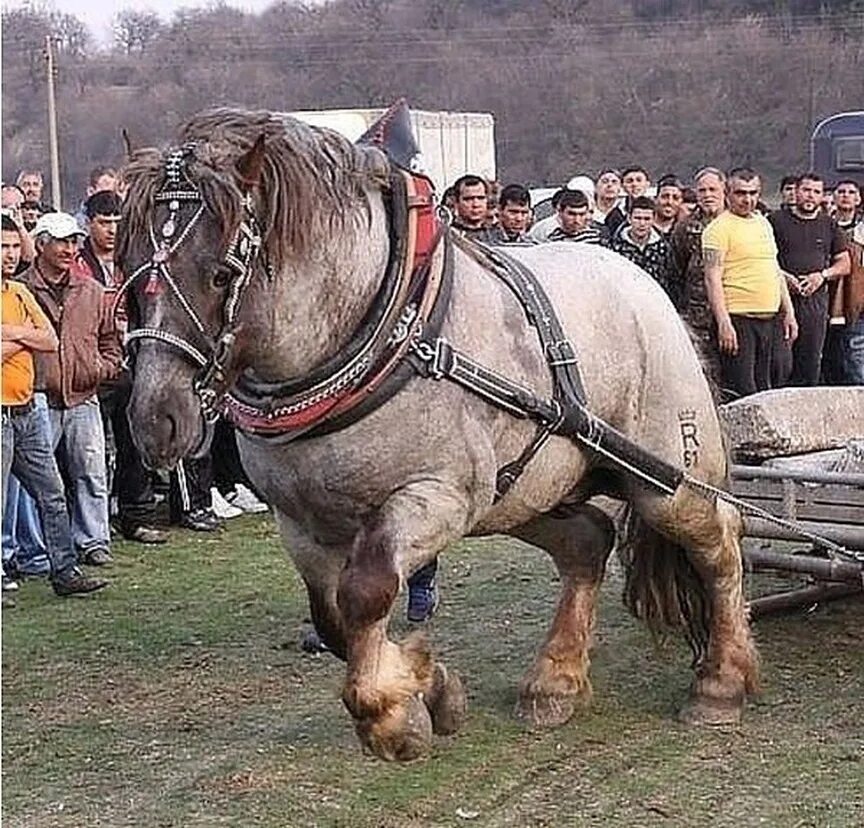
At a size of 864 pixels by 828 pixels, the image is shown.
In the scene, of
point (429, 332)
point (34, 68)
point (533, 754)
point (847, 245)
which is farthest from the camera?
point (34, 68)

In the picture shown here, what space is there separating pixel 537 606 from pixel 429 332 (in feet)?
9.88

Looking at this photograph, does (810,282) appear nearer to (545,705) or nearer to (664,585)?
(664,585)

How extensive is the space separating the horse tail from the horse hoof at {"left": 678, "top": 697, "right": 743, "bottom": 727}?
181 millimetres

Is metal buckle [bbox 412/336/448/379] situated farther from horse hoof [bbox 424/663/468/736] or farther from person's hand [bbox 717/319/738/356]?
person's hand [bbox 717/319/738/356]

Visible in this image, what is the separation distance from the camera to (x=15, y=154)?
108 feet

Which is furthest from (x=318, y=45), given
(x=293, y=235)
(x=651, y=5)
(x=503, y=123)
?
(x=293, y=235)

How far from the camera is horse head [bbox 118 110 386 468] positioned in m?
3.62

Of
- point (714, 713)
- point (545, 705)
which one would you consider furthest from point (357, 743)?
point (714, 713)

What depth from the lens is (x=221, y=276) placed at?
12.1 feet

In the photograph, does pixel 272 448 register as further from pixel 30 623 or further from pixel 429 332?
pixel 30 623

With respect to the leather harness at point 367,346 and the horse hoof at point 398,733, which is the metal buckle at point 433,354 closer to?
the leather harness at point 367,346

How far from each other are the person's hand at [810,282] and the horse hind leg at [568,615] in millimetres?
5333

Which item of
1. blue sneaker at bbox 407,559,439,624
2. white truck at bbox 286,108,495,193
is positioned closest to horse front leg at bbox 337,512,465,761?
blue sneaker at bbox 407,559,439,624

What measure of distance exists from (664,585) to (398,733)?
69.8 inches
